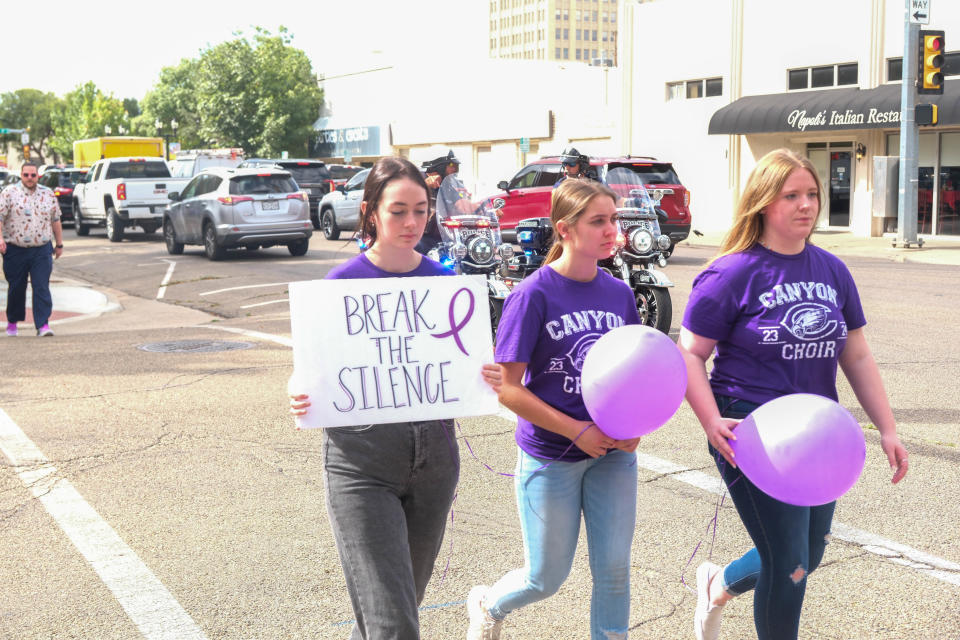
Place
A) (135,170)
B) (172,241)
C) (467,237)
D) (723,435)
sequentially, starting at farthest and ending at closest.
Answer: (135,170)
(172,241)
(467,237)
(723,435)

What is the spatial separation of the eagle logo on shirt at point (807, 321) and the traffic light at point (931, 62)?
19.9 metres

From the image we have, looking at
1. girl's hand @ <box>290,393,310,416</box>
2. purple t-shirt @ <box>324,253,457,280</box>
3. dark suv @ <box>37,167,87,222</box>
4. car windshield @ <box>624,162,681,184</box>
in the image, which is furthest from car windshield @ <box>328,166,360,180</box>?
girl's hand @ <box>290,393,310,416</box>

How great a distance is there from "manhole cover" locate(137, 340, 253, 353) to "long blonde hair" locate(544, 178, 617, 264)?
26.2ft

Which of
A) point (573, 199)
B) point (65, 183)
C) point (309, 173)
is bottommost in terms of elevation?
point (573, 199)

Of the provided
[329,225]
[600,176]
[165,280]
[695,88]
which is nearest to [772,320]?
[600,176]

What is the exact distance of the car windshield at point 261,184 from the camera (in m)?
20.9

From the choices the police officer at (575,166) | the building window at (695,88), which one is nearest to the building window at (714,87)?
the building window at (695,88)

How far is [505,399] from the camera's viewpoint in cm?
339

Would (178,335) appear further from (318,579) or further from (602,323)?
(602,323)

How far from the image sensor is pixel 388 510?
123 inches

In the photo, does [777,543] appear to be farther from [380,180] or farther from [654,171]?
[654,171]

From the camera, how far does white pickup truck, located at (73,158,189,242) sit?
27.8 meters

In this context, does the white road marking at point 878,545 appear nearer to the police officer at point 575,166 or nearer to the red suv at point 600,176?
the police officer at point 575,166

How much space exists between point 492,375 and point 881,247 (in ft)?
74.4
